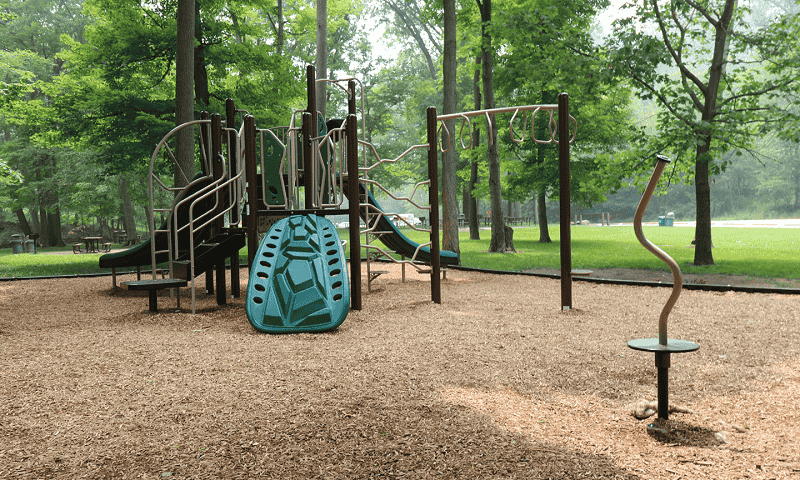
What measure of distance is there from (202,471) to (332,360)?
1831mm

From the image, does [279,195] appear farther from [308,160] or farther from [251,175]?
[251,175]

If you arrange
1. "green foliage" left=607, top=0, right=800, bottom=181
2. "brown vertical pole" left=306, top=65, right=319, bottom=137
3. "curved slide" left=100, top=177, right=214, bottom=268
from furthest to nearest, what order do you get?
1. "green foliage" left=607, top=0, right=800, bottom=181
2. "curved slide" left=100, top=177, right=214, bottom=268
3. "brown vertical pole" left=306, top=65, right=319, bottom=137

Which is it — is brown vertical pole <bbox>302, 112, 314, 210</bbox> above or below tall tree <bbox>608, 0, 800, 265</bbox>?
below

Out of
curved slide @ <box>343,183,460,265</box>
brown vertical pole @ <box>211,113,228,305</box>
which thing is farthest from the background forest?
brown vertical pole @ <box>211,113,228,305</box>

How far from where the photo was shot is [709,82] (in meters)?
11.0

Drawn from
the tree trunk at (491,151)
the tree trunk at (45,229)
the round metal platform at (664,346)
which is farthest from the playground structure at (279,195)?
the tree trunk at (45,229)

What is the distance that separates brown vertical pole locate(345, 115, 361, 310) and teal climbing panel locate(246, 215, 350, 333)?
0.30 m

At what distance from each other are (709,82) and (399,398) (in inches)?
426

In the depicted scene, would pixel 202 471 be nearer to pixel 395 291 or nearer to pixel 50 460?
pixel 50 460

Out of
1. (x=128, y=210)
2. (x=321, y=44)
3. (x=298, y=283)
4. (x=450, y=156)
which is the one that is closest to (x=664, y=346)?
(x=298, y=283)

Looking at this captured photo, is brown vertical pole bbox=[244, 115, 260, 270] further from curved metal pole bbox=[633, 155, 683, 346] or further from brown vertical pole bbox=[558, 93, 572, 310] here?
curved metal pole bbox=[633, 155, 683, 346]

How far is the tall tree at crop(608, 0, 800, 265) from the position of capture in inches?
399

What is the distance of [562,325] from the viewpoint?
5.68 metres

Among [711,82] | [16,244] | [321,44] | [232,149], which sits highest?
[321,44]
